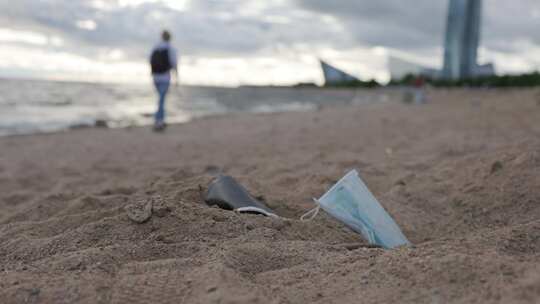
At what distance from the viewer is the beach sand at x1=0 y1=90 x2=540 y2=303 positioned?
4.47 ft

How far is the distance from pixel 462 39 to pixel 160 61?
121 feet

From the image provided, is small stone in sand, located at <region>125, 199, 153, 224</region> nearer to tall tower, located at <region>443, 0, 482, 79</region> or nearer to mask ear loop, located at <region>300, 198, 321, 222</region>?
mask ear loop, located at <region>300, 198, 321, 222</region>

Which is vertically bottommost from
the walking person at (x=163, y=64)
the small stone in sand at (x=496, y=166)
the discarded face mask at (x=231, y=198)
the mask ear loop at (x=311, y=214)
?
the mask ear loop at (x=311, y=214)

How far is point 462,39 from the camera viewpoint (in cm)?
3966

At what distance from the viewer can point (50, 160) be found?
16.7 feet

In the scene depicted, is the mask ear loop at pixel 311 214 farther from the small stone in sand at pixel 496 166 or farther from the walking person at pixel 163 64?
the walking person at pixel 163 64

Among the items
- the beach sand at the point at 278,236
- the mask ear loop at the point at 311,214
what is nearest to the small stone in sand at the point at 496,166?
the beach sand at the point at 278,236

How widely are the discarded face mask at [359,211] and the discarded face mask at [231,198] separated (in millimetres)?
280

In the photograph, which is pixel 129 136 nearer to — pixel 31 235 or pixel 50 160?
pixel 50 160

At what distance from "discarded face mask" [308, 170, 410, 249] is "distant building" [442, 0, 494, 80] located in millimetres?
39657

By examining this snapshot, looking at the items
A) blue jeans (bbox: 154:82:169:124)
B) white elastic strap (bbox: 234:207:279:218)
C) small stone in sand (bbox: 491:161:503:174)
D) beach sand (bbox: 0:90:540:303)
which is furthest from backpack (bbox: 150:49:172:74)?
white elastic strap (bbox: 234:207:279:218)

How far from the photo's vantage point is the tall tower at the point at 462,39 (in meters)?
38.1

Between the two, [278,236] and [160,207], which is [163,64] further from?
[278,236]

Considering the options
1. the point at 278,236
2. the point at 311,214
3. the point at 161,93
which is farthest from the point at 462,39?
the point at 278,236
